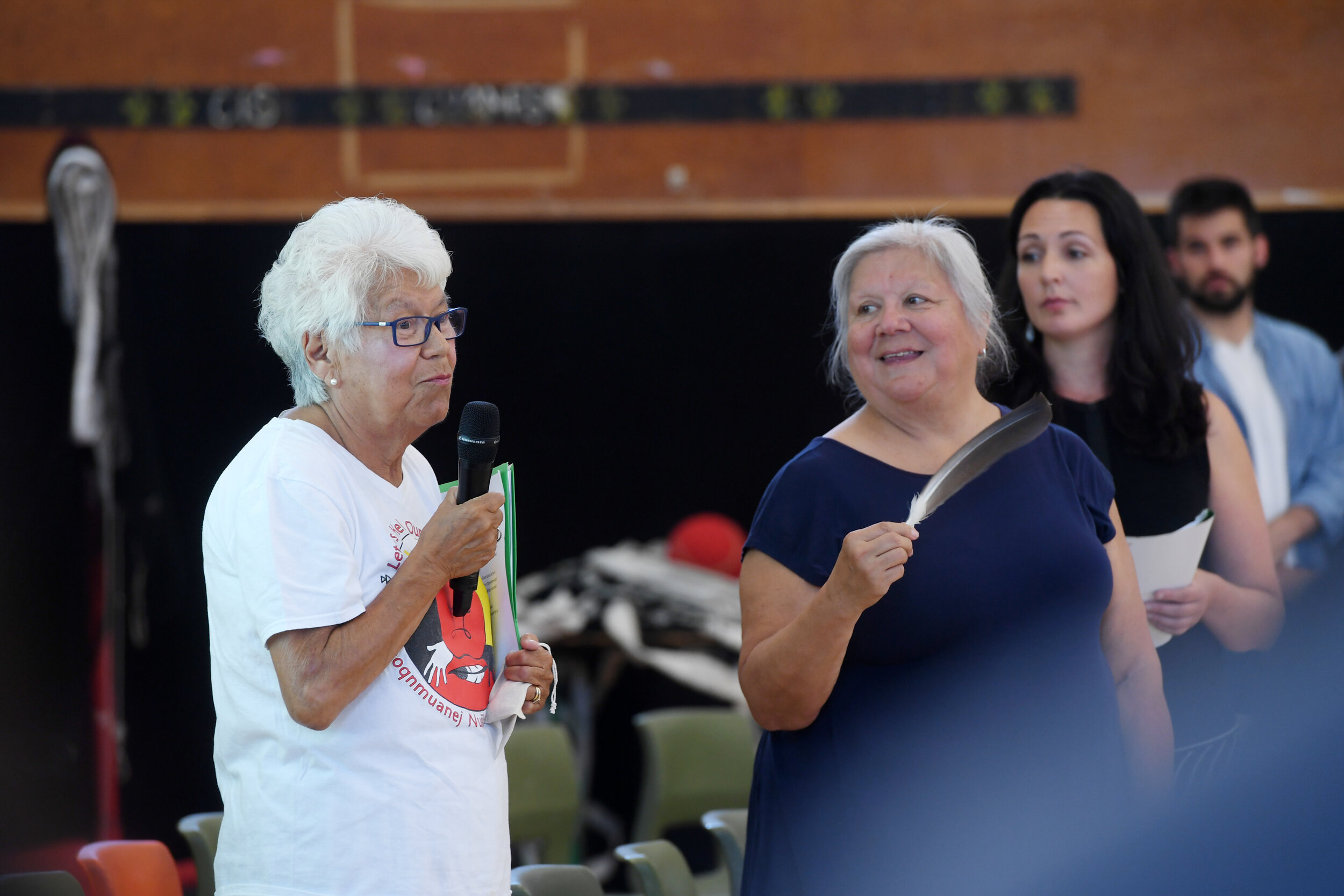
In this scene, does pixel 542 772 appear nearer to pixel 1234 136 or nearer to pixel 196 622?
pixel 196 622

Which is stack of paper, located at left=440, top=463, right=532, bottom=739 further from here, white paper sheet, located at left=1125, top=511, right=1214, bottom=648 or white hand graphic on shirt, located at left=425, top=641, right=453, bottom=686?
white paper sheet, located at left=1125, top=511, right=1214, bottom=648

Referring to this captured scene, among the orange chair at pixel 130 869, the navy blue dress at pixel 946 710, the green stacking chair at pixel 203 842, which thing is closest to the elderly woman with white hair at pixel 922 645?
the navy blue dress at pixel 946 710

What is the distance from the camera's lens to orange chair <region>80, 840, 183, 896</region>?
1.84 metres

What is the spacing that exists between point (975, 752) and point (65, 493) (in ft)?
11.5

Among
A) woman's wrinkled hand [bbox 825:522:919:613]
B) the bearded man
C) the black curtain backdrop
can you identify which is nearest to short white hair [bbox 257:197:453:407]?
woman's wrinkled hand [bbox 825:522:919:613]

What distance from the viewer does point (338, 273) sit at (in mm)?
1471

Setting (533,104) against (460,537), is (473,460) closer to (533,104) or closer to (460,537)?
(460,537)

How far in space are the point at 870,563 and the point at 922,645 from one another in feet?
0.67

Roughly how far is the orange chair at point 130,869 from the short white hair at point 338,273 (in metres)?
0.82

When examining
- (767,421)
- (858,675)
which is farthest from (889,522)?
(767,421)

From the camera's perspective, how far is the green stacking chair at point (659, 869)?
2.19m

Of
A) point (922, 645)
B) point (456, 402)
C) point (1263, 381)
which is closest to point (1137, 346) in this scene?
point (922, 645)

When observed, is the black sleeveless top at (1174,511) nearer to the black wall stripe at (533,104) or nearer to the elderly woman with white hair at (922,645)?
the elderly woman with white hair at (922,645)

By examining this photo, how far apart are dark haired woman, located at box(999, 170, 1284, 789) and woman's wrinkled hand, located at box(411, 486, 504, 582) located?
1129 millimetres
